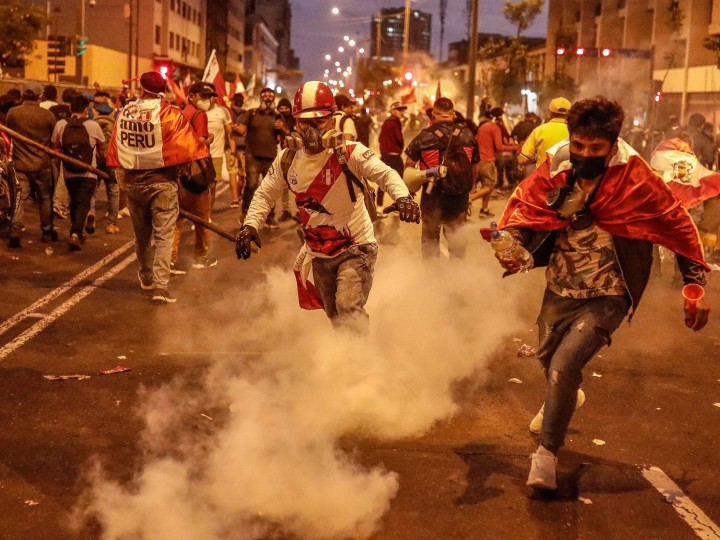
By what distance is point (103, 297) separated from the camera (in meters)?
9.11

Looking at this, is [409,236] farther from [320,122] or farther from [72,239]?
[320,122]

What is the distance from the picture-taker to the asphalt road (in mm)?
4168

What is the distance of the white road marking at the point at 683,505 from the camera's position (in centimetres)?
420

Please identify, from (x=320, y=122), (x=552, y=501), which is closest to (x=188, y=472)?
(x=552, y=501)

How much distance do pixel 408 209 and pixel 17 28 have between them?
125 feet

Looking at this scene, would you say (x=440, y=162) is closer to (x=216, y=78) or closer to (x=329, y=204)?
(x=329, y=204)

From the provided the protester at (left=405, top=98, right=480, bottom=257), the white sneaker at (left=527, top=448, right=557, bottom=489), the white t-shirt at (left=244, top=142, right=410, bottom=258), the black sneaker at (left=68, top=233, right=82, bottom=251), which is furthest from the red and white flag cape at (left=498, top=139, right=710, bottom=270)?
the black sneaker at (left=68, top=233, right=82, bottom=251)

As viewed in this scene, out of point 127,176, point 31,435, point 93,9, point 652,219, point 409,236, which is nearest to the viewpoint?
point 652,219

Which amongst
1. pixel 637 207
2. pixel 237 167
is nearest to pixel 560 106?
pixel 637 207

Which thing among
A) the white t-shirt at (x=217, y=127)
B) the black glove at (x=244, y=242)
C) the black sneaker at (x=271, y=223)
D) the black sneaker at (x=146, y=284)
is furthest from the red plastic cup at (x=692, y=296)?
the black sneaker at (x=271, y=223)

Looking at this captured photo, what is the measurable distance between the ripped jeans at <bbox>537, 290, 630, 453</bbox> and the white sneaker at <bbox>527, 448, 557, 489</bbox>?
5cm

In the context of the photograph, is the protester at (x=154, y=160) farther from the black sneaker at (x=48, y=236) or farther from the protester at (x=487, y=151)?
the protester at (x=487, y=151)

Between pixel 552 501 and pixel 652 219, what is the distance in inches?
54.9

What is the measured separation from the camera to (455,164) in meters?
9.59
